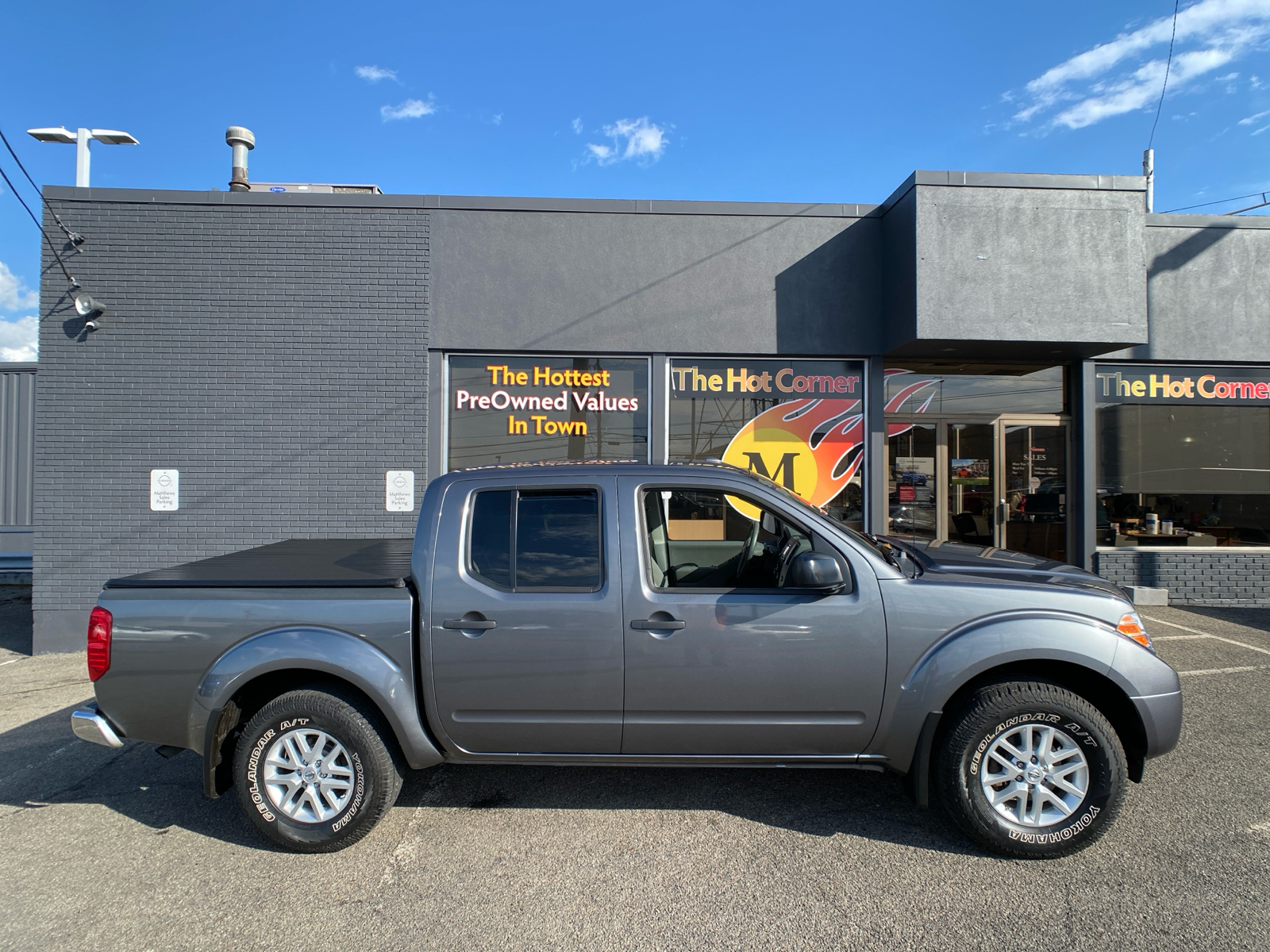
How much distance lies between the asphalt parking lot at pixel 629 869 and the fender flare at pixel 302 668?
545 mm

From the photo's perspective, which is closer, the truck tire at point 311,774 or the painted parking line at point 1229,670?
the truck tire at point 311,774

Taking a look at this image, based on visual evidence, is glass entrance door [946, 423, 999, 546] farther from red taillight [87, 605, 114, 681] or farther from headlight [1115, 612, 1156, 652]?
red taillight [87, 605, 114, 681]

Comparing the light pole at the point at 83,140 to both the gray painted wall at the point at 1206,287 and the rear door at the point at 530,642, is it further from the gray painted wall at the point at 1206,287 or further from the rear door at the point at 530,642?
the gray painted wall at the point at 1206,287

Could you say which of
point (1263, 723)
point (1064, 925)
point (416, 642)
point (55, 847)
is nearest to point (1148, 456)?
point (1263, 723)

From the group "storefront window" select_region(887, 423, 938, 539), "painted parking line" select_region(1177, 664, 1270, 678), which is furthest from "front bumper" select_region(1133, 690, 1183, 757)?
"storefront window" select_region(887, 423, 938, 539)

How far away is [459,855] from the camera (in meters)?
3.34

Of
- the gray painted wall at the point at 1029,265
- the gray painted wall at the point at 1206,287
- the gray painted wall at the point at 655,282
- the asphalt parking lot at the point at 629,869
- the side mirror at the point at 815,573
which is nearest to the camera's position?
the asphalt parking lot at the point at 629,869

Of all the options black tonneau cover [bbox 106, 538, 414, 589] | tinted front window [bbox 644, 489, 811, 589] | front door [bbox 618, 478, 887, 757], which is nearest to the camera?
front door [bbox 618, 478, 887, 757]

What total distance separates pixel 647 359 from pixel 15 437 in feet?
33.6

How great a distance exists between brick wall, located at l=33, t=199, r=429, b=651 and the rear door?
485 centimetres

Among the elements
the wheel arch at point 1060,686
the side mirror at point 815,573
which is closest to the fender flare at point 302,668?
the side mirror at point 815,573

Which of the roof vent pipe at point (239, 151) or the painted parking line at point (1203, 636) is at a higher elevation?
the roof vent pipe at point (239, 151)

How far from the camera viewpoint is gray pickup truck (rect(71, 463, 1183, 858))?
324cm

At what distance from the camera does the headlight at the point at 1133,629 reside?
10.9 feet
